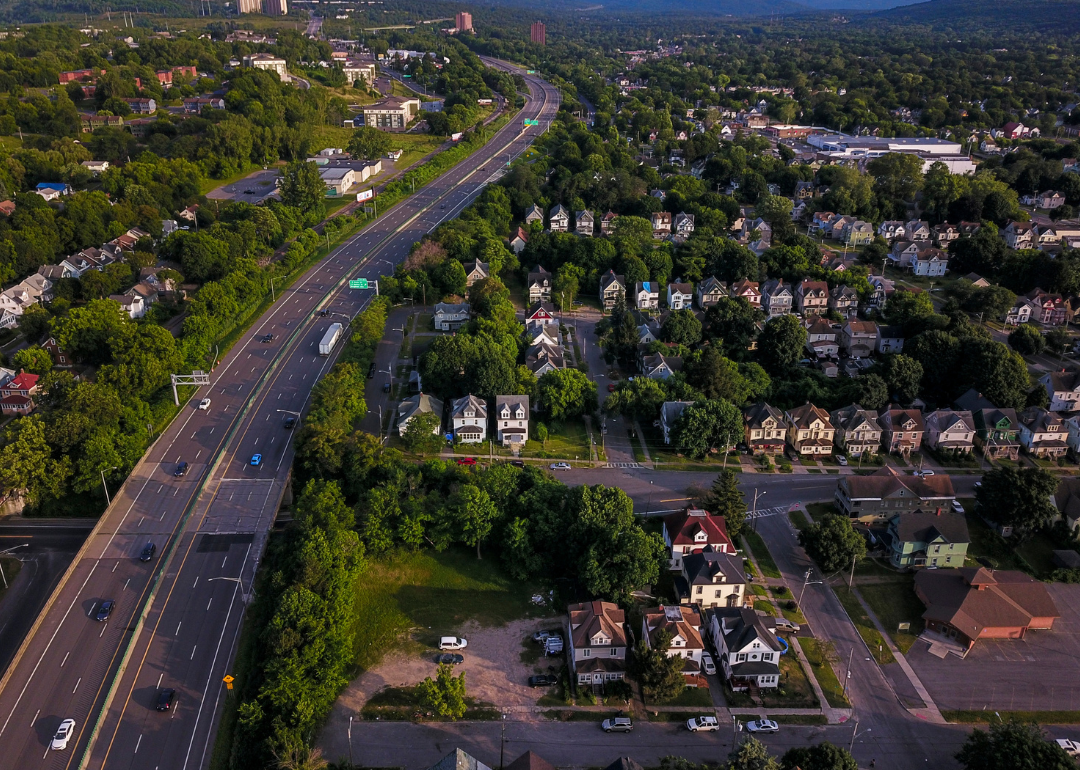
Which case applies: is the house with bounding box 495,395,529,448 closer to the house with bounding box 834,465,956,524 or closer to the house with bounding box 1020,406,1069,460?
the house with bounding box 834,465,956,524

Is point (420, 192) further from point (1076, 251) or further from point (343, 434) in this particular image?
point (1076, 251)

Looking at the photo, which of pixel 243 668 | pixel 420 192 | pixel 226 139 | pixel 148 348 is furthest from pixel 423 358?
pixel 226 139

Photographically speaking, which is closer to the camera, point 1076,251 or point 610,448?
point 610,448

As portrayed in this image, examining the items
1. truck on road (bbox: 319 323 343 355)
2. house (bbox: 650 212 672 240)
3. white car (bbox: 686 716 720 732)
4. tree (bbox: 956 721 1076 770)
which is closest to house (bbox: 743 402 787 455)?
white car (bbox: 686 716 720 732)

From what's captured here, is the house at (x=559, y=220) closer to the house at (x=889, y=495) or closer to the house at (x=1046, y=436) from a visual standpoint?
the house at (x=1046, y=436)

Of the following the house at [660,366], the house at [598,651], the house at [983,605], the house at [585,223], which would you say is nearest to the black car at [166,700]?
the house at [598,651]
